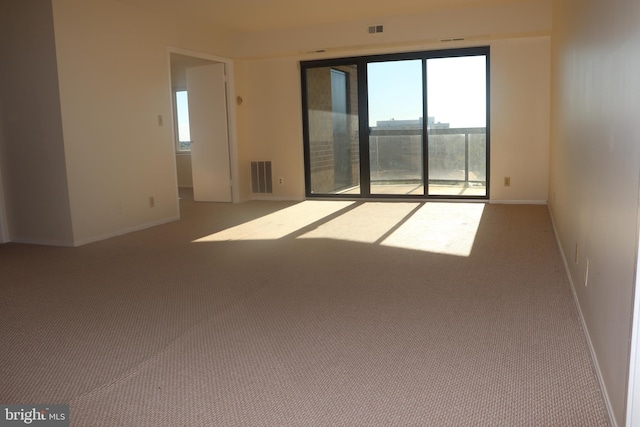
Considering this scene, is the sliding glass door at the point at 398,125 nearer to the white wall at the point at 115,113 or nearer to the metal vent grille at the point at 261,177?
the metal vent grille at the point at 261,177

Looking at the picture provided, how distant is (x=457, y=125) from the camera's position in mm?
7336

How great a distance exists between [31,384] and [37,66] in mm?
3795

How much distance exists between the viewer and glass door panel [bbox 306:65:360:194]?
7.93 metres

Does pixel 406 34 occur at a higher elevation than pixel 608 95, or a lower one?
higher

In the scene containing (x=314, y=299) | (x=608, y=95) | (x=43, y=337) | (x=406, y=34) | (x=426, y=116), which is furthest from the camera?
(x=426, y=116)

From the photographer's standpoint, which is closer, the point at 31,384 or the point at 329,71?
the point at 31,384

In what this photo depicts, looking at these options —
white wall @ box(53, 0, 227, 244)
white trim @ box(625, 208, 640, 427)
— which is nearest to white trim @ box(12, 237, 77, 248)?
white wall @ box(53, 0, 227, 244)

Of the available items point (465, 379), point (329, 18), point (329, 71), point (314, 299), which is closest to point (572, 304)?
point (465, 379)

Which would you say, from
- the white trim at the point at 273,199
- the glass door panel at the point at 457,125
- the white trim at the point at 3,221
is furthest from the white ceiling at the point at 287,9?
the white trim at the point at 273,199

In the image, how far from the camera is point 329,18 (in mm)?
6941

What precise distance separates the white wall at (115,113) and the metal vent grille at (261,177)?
1949mm

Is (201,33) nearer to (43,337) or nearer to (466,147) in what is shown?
(466,147)

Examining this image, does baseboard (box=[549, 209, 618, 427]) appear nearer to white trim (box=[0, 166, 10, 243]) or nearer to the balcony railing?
the balcony railing

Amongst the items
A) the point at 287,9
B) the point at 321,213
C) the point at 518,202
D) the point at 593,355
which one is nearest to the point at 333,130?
the point at 321,213
